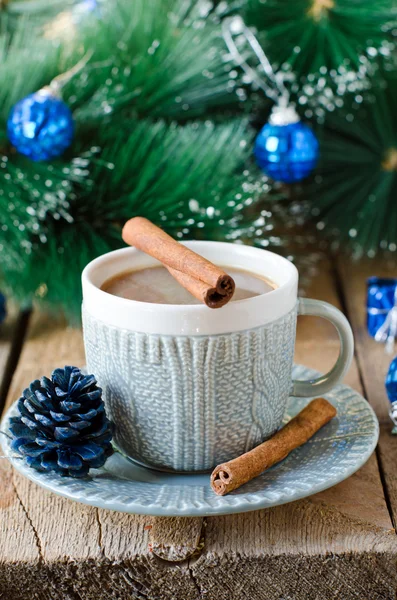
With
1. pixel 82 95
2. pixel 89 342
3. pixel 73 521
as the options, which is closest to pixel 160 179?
pixel 82 95

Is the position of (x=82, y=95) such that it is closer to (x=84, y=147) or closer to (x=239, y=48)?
(x=84, y=147)

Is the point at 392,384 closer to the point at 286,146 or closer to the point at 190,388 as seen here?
the point at 190,388

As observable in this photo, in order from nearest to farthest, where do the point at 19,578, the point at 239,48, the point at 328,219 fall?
1. the point at 19,578
2. the point at 239,48
3. the point at 328,219

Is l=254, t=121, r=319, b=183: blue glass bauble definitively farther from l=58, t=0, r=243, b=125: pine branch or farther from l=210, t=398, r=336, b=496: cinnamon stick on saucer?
l=210, t=398, r=336, b=496: cinnamon stick on saucer

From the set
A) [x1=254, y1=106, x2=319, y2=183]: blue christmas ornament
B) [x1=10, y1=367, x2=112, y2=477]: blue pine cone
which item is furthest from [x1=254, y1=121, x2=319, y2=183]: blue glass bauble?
[x1=10, y1=367, x2=112, y2=477]: blue pine cone

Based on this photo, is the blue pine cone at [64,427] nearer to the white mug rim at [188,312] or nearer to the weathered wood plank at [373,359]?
the white mug rim at [188,312]

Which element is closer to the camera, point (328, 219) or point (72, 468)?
point (72, 468)
